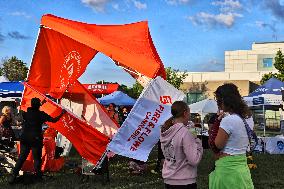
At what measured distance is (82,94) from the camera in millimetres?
12797

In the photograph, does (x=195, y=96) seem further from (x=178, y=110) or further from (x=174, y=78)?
(x=178, y=110)

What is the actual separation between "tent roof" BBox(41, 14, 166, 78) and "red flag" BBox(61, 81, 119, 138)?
8.66 ft

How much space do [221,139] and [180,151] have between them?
2.27 ft

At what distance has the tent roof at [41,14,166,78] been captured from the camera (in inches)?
323

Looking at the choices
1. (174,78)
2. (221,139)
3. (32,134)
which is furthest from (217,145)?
(174,78)

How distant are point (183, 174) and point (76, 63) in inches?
300

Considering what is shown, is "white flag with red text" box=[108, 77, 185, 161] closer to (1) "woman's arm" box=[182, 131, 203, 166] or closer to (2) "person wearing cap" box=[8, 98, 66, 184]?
(2) "person wearing cap" box=[8, 98, 66, 184]

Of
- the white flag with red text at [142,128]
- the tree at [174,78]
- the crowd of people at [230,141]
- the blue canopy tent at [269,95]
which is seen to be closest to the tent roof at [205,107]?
the blue canopy tent at [269,95]

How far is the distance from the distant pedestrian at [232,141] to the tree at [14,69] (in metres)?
58.1

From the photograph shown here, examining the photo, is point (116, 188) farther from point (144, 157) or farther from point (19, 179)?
point (19, 179)

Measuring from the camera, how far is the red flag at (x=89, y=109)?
12602 mm

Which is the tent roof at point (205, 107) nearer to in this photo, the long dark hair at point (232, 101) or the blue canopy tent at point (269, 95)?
the blue canopy tent at point (269, 95)

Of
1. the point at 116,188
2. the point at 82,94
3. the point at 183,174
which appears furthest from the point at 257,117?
the point at 183,174

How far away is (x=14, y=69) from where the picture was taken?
205ft
